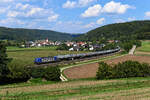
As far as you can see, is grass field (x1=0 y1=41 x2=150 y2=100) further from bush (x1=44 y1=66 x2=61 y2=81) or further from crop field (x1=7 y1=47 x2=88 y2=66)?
crop field (x1=7 y1=47 x2=88 y2=66)

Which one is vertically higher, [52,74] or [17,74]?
[17,74]

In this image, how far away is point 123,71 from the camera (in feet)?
121

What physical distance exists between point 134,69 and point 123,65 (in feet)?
7.83

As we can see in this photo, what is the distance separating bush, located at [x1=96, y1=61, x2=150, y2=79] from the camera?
35.9m

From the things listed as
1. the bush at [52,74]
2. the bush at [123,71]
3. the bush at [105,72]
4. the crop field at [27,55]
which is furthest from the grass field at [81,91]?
the crop field at [27,55]

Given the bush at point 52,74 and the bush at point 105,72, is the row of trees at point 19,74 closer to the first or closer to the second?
the bush at point 52,74

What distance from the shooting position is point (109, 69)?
36.0 m

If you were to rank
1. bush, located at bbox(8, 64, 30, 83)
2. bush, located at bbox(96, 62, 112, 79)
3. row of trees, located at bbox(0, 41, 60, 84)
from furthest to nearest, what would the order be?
bush, located at bbox(96, 62, 112, 79) < row of trees, located at bbox(0, 41, 60, 84) < bush, located at bbox(8, 64, 30, 83)

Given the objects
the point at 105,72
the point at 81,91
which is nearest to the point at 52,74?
the point at 105,72

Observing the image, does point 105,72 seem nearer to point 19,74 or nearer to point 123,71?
point 123,71

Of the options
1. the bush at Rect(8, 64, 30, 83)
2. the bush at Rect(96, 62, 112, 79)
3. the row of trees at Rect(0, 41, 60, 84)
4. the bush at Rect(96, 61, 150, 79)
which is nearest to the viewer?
the bush at Rect(8, 64, 30, 83)

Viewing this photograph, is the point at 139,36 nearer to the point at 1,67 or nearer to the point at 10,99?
the point at 1,67

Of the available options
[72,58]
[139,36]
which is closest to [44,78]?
[72,58]

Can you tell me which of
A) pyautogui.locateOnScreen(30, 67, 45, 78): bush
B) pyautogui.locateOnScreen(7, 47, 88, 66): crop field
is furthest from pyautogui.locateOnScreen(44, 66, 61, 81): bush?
pyautogui.locateOnScreen(7, 47, 88, 66): crop field
